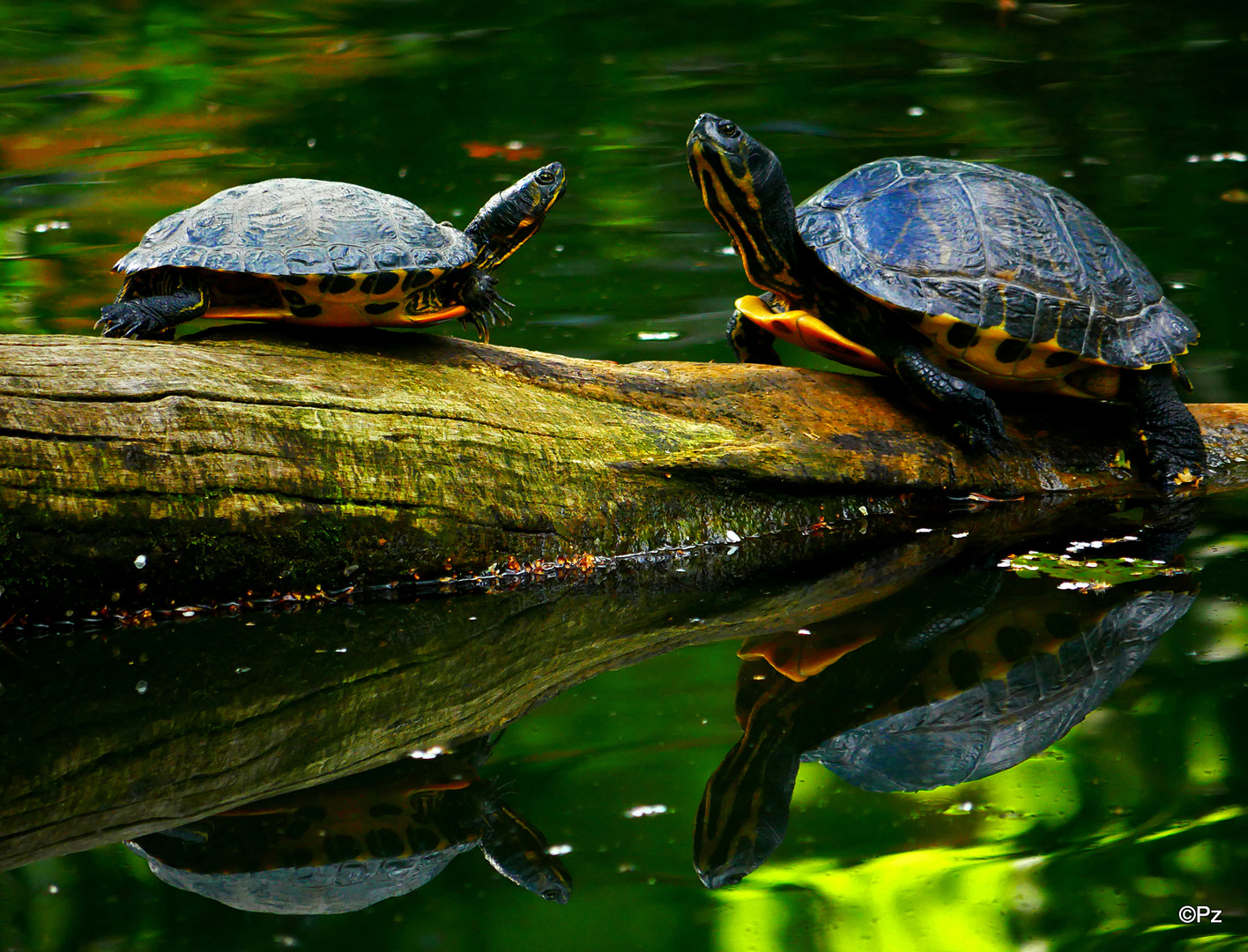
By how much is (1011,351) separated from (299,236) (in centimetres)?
212

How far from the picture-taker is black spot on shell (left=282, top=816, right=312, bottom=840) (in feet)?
6.65

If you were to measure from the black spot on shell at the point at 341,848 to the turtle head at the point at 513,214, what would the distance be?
201 cm

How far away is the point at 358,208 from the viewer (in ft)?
10.5

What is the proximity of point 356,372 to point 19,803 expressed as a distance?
4.77ft

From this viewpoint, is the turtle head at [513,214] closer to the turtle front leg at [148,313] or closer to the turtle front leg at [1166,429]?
the turtle front leg at [148,313]

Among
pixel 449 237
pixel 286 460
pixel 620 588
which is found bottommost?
pixel 620 588

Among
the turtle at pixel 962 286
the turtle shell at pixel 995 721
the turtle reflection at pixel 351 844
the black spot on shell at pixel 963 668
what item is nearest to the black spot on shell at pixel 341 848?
the turtle reflection at pixel 351 844

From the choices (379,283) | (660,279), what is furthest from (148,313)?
(660,279)

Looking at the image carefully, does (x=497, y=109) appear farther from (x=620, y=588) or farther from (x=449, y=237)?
(x=620, y=588)

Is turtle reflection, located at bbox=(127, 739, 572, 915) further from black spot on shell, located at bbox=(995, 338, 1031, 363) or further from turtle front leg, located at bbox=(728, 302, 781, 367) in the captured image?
turtle front leg, located at bbox=(728, 302, 781, 367)

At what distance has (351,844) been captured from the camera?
2000 millimetres

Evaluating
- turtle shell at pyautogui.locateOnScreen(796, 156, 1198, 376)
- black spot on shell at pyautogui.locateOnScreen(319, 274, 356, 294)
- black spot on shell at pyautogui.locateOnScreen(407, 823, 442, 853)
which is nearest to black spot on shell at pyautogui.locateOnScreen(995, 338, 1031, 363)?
turtle shell at pyautogui.locateOnScreen(796, 156, 1198, 376)

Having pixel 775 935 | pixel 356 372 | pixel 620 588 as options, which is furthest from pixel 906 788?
pixel 356 372

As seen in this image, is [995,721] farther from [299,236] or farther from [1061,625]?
[299,236]
